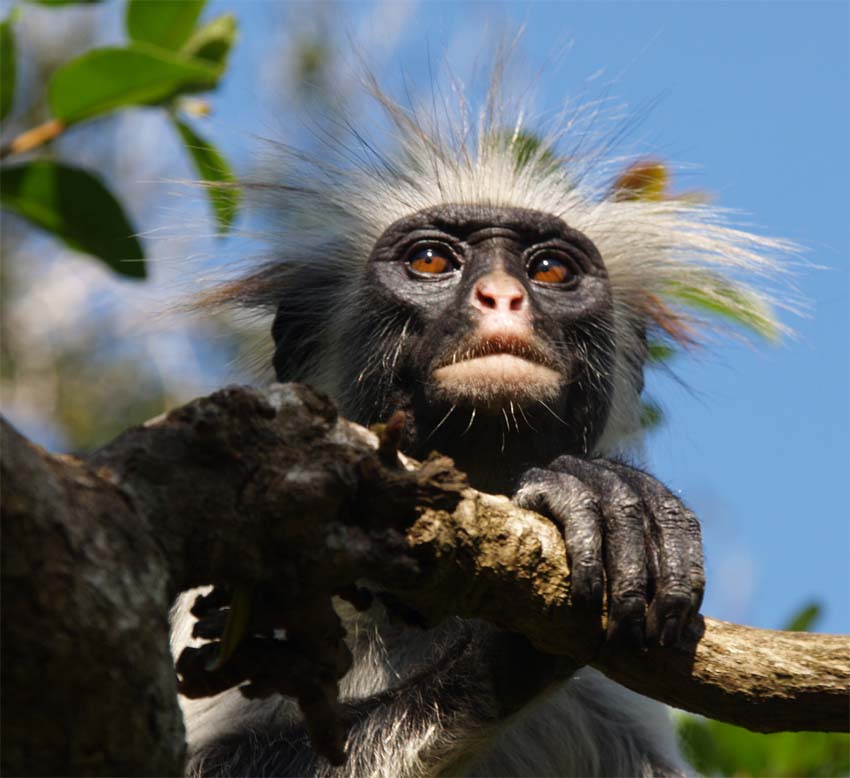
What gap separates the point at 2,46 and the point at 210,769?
3323 mm

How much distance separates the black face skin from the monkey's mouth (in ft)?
0.04

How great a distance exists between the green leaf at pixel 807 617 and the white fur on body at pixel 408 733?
1.36 meters

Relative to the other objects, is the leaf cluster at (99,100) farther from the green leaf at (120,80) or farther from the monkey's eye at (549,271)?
the monkey's eye at (549,271)

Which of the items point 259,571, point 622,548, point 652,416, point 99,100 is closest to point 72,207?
point 99,100

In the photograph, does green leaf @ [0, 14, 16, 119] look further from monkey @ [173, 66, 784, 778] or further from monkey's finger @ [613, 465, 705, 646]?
monkey's finger @ [613, 465, 705, 646]

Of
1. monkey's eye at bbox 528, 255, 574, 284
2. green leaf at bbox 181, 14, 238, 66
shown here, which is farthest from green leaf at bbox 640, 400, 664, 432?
green leaf at bbox 181, 14, 238, 66

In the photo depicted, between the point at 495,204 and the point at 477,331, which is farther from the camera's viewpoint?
the point at 495,204

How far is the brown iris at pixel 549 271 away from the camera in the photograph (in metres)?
5.21

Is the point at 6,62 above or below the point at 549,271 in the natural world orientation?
above

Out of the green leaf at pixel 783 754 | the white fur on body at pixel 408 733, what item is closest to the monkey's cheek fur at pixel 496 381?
the white fur on body at pixel 408 733

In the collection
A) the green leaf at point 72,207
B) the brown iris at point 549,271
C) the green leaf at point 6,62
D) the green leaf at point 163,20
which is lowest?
the brown iris at point 549,271

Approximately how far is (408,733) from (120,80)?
8.81 ft

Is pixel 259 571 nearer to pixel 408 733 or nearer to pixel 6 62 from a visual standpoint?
pixel 6 62

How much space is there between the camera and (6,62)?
7.91 feet
